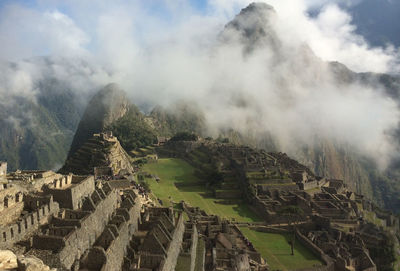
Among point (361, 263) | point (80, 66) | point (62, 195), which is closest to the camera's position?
point (62, 195)

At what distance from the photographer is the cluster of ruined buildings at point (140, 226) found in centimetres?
1814

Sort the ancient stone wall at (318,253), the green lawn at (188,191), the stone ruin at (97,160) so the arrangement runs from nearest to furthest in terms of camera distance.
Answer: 1. the ancient stone wall at (318,253)
2. the green lawn at (188,191)
3. the stone ruin at (97,160)

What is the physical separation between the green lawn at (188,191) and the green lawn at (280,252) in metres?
5.53

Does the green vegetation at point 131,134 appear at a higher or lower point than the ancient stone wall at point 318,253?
higher

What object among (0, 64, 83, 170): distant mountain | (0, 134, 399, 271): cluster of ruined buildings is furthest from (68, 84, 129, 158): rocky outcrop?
(0, 134, 399, 271): cluster of ruined buildings

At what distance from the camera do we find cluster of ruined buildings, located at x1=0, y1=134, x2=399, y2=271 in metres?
18.1

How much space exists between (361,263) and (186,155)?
6139 cm

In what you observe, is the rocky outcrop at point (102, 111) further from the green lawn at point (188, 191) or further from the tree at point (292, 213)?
the tree at point (292, 213)

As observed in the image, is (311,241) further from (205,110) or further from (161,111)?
(205,110)

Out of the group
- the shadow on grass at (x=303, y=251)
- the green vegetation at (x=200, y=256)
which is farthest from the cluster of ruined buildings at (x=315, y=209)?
the green vegetation at (x=200, y=256)

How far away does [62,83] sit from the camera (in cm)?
13188

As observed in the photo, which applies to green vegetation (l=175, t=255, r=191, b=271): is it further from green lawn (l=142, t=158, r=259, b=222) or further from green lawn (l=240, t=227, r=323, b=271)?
green lawn (l=142, t=158, r=259, b=222)

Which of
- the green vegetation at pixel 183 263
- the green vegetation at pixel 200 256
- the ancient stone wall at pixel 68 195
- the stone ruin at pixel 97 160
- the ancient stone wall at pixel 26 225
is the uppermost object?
the stone ruin at pixel 97 160

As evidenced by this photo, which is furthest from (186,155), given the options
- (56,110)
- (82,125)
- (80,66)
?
(80,66)
